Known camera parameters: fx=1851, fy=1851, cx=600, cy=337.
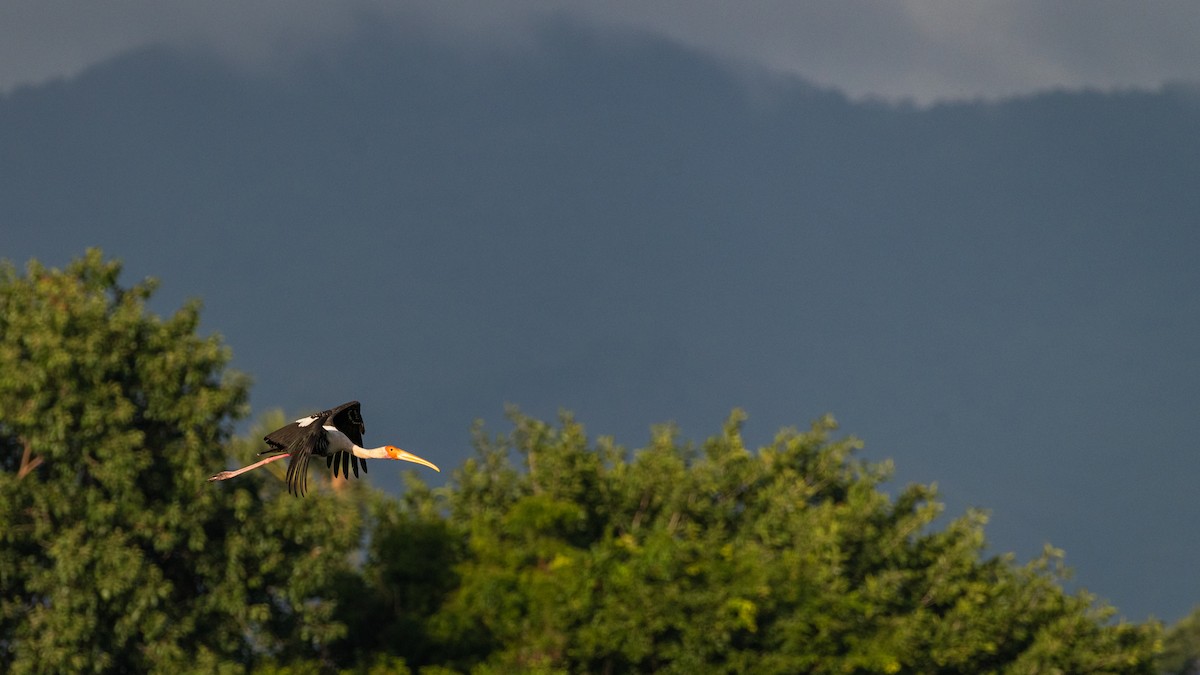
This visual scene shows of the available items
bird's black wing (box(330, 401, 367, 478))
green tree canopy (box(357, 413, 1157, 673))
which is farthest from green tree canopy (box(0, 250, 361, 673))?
bird's black wing (box(330, 401, 367, 478))

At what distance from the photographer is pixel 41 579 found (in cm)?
Result: 2561

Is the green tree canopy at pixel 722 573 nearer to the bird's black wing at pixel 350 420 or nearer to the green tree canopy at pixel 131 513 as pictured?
the green tree canopy at pixel 131 513

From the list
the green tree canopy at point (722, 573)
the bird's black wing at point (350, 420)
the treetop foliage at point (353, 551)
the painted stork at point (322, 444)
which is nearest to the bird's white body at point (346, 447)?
the painted stork at point (322, 444)

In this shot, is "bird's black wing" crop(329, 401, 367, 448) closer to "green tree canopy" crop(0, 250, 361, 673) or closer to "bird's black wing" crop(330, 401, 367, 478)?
"bird's black wing" crop(330, 401, 367, 478)

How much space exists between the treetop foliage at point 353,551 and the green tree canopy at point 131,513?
38mm

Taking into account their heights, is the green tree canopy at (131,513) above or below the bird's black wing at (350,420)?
above

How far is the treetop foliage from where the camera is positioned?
84.8 feet

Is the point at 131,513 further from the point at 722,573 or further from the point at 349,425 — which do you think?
the point at 349,425

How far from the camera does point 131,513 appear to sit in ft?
85.0

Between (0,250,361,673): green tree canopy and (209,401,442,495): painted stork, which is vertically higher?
(0,250,361,673): green tree canopy

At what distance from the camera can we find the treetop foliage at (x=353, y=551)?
25.9m

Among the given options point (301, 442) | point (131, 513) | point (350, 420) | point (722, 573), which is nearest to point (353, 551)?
point (131, 513)

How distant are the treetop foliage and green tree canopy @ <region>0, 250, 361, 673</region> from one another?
4cm

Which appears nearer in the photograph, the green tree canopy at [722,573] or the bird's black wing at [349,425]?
the bird's black wing at [349,425]
